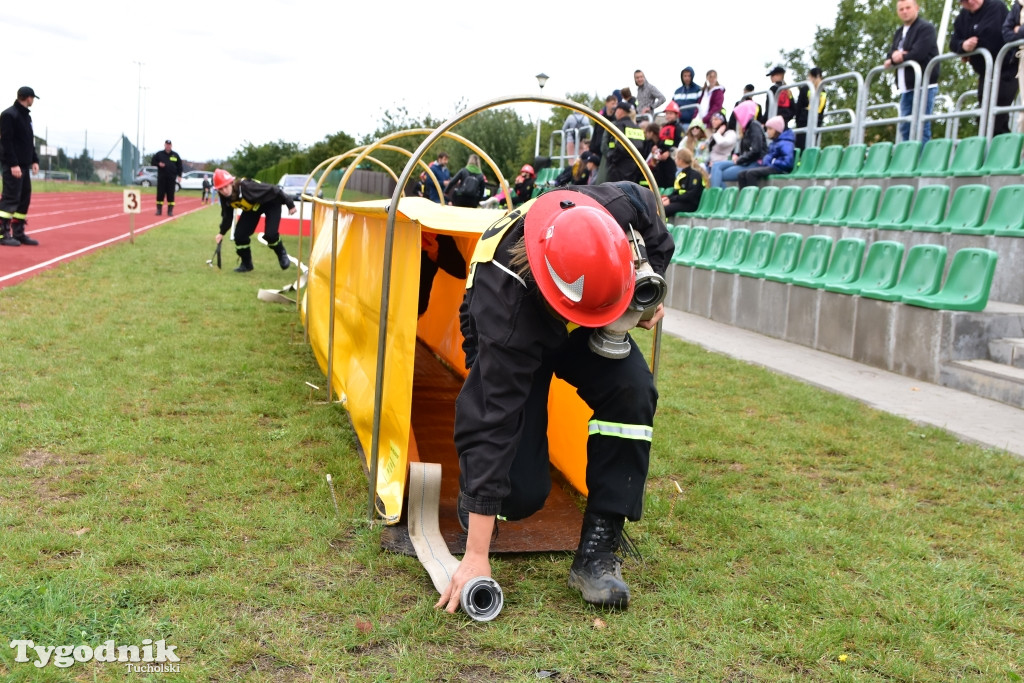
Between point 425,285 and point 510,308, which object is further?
point 425,285

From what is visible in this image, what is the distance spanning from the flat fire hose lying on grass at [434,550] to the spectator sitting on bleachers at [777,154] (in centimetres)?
1029

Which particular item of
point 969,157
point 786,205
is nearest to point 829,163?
point 786,205

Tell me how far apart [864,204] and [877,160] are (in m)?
1.50

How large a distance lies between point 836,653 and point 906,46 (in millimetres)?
10454

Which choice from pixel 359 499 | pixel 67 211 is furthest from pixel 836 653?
pixel 67 211

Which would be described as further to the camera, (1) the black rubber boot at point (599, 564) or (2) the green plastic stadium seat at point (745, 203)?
(2) the green plastic stadium seat at point (745, 203)

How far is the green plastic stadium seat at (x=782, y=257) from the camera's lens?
31.3 ft

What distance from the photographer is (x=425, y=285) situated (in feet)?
21.4

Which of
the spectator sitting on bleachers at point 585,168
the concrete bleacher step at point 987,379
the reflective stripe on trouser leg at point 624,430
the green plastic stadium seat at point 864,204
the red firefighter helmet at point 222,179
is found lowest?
the concrete bleacher step at point 987,379

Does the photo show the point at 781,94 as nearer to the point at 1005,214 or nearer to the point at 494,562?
the point at 1005,214

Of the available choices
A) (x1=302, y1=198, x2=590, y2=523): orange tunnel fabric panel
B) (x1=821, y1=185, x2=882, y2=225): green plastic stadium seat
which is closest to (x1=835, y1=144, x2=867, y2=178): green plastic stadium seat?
(x1=821, y1=185, x2=882, y2=225): green plastic stadium seat

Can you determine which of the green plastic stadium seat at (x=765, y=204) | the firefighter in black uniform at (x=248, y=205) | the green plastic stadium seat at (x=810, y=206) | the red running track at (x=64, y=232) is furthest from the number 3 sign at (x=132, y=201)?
the green plastic stadium seat at (x=810, y=206)

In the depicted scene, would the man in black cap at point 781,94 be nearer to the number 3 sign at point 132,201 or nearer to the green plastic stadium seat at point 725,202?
the green plastic stadium seat at point 725,202

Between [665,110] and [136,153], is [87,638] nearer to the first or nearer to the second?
[665,110]
